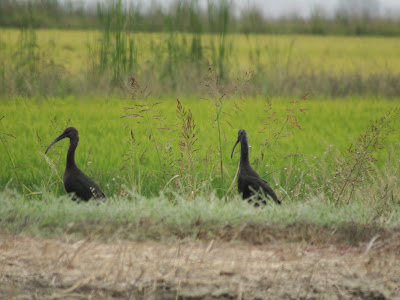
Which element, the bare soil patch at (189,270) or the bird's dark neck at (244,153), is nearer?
the bare soil patch at (189,270)

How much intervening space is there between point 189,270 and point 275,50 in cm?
670

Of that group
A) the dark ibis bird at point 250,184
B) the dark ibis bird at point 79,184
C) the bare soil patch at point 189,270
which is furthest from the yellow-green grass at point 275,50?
the bare soil patch at point 189,270

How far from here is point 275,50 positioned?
9.45 metres

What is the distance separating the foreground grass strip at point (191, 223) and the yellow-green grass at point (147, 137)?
1.33m

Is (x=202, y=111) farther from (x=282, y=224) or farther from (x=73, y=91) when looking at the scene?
(x=282, y=224)

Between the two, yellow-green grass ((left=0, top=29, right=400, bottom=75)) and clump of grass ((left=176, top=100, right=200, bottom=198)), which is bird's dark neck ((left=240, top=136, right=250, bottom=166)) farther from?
yellow-green grass ((left=0, top=29, right=400, bottom=75))

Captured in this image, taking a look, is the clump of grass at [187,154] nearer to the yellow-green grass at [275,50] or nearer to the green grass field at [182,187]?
the green grass field at [182,187]

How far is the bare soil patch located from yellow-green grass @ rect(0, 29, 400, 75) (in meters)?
3.45

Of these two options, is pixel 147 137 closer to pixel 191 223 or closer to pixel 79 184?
pixel 79 184

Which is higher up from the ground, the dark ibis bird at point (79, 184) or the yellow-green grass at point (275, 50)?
the yellow-green grass at point (275, 50)

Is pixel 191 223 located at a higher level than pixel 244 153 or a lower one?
lower

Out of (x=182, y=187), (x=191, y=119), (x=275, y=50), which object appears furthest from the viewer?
(x=275, y=50)

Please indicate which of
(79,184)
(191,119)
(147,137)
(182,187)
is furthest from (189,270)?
(147,137)

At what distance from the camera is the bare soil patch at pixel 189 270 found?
322 centimetres
